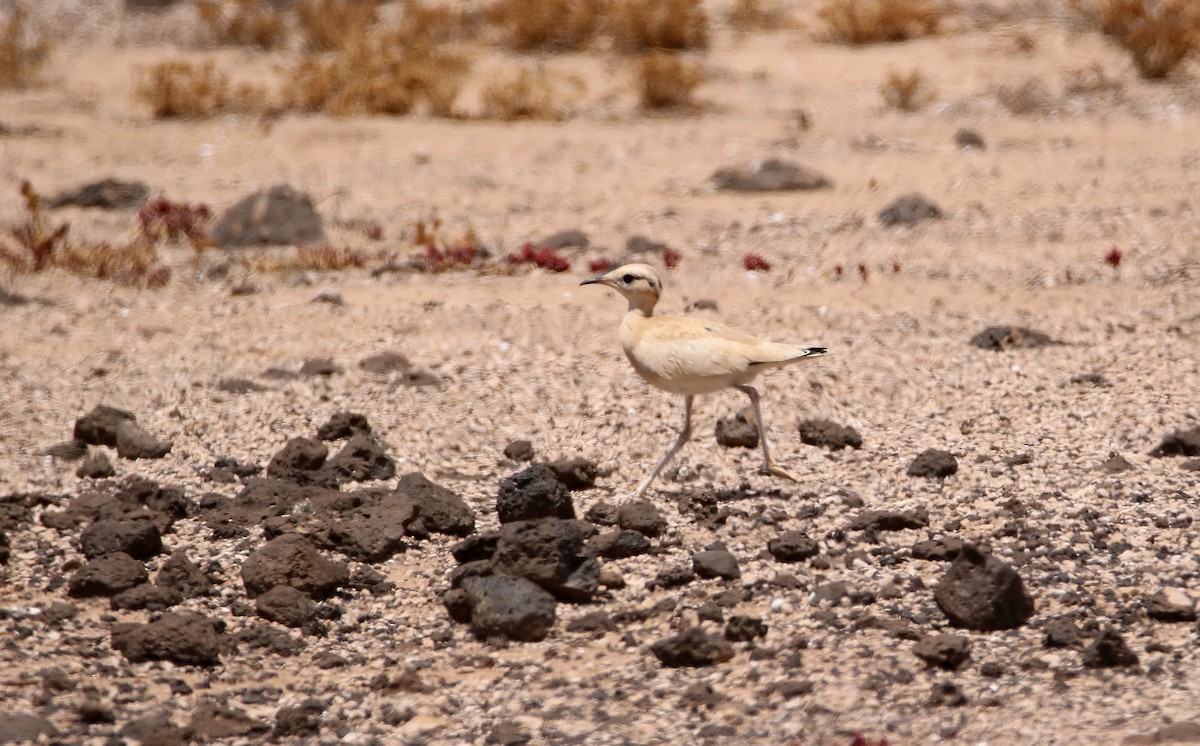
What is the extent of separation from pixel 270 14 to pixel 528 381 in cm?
1076

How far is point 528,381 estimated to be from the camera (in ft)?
21.8

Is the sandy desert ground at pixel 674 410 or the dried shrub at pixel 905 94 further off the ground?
the dried shrub at pixel 905 94

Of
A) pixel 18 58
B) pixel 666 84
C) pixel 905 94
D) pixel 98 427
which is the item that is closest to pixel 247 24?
pixel 18 58

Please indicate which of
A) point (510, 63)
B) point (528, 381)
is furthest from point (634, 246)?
point (510, 63)

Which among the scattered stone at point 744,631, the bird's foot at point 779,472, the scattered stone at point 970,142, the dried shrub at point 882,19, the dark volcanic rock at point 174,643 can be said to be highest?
the dried shrub at point 882,19

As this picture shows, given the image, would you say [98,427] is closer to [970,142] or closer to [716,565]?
[716,565]

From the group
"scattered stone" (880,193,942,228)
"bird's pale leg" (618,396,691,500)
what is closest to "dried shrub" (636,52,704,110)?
"scattered stone" (880,193,942,228)

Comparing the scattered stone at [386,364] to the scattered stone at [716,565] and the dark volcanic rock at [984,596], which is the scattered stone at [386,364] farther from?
the dark volcanic rock at [984,596]

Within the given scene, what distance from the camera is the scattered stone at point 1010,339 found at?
6883mm

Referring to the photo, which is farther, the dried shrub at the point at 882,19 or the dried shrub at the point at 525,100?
the dried shrub at the point at 882,19

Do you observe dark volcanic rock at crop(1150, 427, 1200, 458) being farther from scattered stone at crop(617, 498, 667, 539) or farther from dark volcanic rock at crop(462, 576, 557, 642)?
dark volcanic rock at crop(462, 576, 557, 642)

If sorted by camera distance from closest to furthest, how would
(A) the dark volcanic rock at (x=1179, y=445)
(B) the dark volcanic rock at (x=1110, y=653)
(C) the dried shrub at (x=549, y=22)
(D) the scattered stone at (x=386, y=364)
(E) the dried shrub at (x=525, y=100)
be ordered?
(B) the dark volcanic rock at (x=1110, y=653), (A) the dark volcanic rock at (x=1179, y=445), (D) the scattered stone at (x=386, y=364), (E) the dried shrub at (x=525, y=100), (C) the dried shrub at (x=549, y=22)

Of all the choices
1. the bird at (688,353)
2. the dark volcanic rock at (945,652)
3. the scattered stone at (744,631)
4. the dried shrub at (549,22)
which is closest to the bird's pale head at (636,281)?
the bird at (688,353)

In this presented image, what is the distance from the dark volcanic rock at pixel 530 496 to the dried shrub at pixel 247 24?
1168 cm
